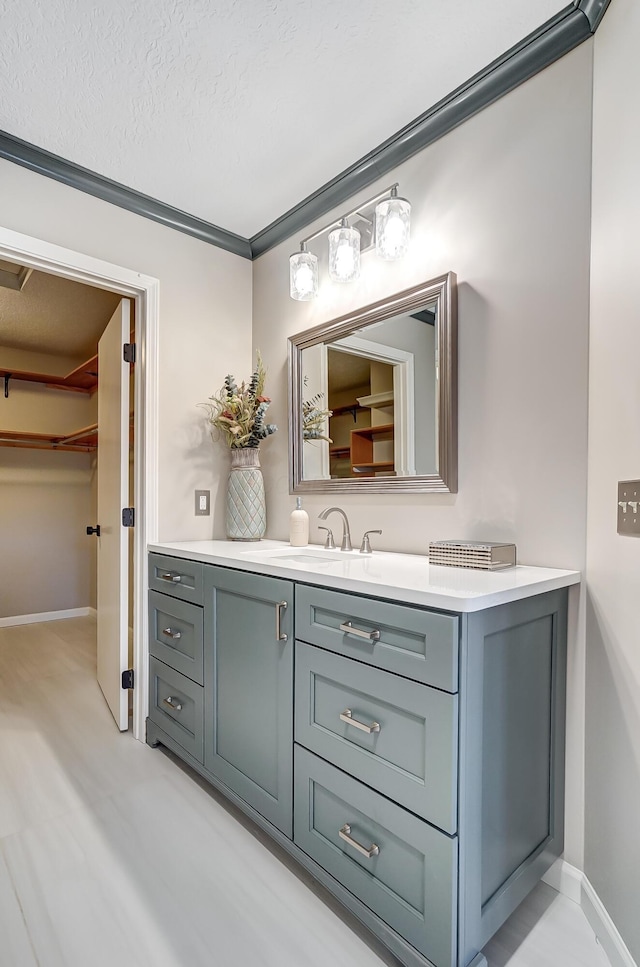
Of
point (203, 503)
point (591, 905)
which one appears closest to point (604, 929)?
point (591, 905)

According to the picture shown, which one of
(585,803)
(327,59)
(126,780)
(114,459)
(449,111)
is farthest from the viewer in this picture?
(114,459)

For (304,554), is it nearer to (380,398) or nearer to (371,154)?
(380,398)

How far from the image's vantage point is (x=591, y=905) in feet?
4.35

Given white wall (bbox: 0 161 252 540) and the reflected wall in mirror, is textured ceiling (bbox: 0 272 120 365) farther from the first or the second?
the reflected wall in mirror

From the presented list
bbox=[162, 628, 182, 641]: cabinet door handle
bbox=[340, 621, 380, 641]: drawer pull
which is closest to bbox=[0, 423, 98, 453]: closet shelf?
bbox=[162, 628, 182, 641]: cabinet door handle

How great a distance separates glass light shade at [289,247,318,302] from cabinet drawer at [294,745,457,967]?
1814mm

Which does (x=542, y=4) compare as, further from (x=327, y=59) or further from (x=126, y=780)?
(x=126, y=780)

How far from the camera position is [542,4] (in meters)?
1.42

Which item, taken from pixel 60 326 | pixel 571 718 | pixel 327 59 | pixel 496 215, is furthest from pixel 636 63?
pixel 60 326

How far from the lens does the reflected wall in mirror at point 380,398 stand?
1.80 m

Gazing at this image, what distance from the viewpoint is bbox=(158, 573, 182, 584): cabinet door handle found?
208 centimetres

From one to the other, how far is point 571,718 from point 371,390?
1359mm

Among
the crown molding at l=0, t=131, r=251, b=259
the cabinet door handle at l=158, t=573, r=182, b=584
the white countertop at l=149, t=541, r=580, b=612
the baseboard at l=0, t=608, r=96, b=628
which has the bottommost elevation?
the baseboard at l=0, t=608, r=96, b=628

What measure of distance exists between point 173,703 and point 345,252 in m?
1.99
